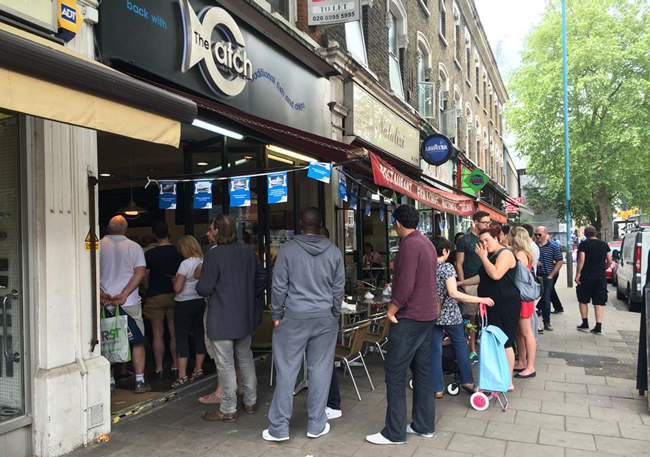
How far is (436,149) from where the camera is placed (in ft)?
44.3

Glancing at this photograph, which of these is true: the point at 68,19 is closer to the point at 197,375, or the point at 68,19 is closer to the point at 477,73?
the point at 197,375

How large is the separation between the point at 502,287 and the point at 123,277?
3.98 metres

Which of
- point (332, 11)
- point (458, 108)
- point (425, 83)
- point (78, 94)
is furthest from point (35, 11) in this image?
point (458, 108)

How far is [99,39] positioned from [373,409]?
4.14 metres

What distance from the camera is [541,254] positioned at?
9320 millimetres

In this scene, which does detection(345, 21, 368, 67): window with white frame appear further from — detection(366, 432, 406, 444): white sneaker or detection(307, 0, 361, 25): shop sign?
detection(366, 432, 406, 444): white sneaker

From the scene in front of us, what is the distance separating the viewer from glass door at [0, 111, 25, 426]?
3781 mm

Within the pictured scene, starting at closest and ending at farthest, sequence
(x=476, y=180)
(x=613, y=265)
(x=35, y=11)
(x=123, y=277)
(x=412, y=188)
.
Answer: (x=35, y=11)
(x=123, y=277)
(x=412, y=188)
(x=476, y=180)
(x=613, y=265)

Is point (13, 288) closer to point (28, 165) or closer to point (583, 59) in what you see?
point (28, 165)

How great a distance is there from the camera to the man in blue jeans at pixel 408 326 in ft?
12.8

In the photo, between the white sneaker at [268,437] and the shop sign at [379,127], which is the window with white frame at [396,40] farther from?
the white sneaker at [268,437]

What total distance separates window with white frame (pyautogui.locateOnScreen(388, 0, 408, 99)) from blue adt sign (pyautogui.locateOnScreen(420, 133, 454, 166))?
1443mm

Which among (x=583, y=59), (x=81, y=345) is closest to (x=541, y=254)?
(x=81, y=345)

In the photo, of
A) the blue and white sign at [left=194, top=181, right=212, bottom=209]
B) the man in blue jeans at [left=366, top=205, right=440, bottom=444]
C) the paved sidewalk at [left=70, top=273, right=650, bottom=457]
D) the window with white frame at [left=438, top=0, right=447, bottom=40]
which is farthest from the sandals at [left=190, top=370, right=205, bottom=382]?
the window with white frame at [left=438, top=0, right=447, bottom=40]
